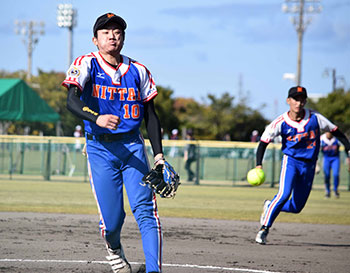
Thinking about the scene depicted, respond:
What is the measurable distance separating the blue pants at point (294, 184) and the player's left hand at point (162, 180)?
3.76 m

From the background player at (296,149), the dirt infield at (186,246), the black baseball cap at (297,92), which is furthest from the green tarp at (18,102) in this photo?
the black baseball cap at (297,92)

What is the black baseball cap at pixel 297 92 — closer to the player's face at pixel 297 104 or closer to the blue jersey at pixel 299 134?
the player's face at pixel 297 104

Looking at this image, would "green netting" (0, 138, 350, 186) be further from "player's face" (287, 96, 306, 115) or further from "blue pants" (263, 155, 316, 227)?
"player's face" (287, 96, 306, 115)

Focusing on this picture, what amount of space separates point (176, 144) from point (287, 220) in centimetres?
1176

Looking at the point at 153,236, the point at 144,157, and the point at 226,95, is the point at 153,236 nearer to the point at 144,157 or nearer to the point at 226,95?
the point at 144,157

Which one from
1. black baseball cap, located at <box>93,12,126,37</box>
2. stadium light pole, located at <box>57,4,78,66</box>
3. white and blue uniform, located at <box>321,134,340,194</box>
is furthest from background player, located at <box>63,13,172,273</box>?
stadium light pole, located at <box>57,4,78,66</box>

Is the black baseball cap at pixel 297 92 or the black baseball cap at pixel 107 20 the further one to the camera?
the black baseball cap at pixel 297 92

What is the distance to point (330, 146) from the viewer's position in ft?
61.8

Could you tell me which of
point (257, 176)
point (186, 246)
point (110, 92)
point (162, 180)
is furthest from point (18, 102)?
point (162, 180)

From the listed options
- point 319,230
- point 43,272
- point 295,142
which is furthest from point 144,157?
point 319,230

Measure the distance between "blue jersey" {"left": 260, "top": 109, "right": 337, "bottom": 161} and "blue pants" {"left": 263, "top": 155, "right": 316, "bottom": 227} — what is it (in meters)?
0.12

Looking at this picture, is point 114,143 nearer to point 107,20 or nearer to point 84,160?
point 107,20

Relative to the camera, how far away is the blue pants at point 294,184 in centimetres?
891

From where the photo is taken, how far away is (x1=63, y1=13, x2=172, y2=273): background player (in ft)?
17.5
